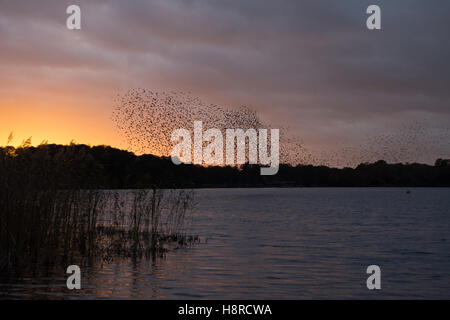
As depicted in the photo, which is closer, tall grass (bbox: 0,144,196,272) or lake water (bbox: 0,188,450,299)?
lake water (bbox: 0,188,450,299)

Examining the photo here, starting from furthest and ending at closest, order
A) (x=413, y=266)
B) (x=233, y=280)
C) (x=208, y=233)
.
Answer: (x=208, y=233) → (x=413, y=266) → (x=233, y=280)

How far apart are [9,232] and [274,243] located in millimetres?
16373

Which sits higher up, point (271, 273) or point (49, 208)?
point (49, 208)

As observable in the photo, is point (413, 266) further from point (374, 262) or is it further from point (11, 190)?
point (11, 190)

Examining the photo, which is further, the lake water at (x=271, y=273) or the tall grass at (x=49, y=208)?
the tall grass at (x=49, y=208)

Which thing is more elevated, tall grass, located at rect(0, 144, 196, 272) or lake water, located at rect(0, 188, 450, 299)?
tall grass, located at rect(0, 144, 196, 272)

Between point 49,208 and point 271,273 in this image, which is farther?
point 271,273

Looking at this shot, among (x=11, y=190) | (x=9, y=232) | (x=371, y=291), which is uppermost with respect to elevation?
(x=11, y=190)

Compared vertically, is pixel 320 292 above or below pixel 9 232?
below

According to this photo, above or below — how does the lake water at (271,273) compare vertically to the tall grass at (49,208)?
below

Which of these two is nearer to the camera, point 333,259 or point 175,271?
point 175,271

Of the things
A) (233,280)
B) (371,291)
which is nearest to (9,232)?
(233,280)
